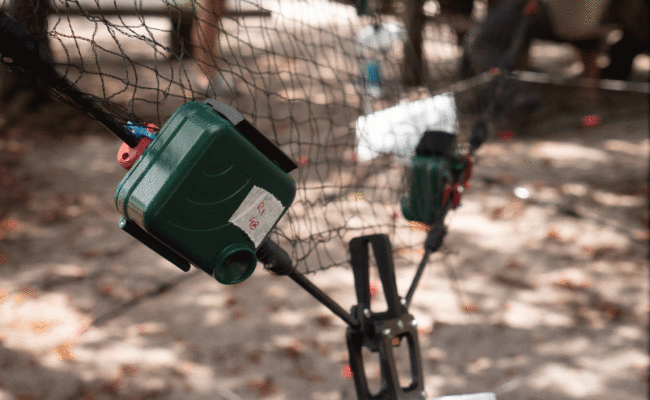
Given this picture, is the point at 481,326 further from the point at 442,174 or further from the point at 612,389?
the point at 442,174

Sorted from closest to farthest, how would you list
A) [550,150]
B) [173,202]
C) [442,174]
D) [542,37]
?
[173,202], [442,174], [550,150], [542,37]

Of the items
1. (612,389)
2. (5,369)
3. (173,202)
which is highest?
(173,202)

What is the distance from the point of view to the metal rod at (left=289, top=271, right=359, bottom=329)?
1.26 metres

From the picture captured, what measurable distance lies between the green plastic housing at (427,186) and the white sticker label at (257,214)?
0.81m

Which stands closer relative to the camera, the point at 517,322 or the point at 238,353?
the point at 238,353

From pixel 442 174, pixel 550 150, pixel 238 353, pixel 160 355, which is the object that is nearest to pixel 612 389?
pixel 442 174

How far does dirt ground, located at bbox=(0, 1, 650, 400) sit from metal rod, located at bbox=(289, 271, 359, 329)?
22.8 inches

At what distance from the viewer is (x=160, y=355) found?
2.76 metres

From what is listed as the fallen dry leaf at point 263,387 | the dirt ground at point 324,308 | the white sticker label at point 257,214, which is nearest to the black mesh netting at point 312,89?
the dirt ground at point 324,308

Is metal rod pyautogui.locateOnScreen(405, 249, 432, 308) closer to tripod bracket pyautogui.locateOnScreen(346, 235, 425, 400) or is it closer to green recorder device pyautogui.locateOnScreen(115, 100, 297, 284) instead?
tripod bracket pyautogui.locateOnScreen(346, 235, 425, 400)

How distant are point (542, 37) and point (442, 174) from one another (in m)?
4.47

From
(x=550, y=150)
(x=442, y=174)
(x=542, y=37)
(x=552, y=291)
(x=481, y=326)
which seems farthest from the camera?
(x=542, y=37)

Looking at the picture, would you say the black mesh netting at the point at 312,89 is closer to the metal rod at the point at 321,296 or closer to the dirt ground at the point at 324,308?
the dirt ground at the point at 324,308

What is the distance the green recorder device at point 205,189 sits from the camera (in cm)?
90
